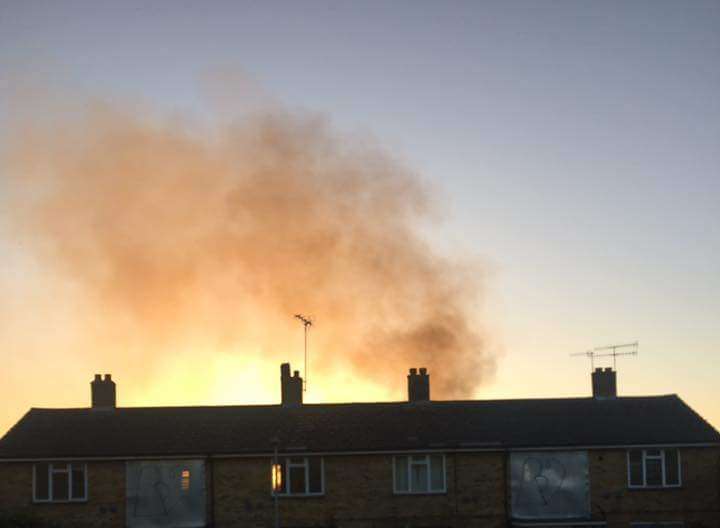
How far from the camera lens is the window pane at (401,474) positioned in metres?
42.6

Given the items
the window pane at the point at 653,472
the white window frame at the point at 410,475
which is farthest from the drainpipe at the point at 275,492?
the window pane at the point at 653,472

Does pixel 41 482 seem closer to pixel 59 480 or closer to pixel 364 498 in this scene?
pixel 59 480

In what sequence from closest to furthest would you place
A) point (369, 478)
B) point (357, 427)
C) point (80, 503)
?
point (80, 503) < point (369, 478) < point (357, 427)

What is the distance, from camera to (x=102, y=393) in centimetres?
4594

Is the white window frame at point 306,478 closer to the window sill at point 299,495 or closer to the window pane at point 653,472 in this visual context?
the window sill at point 299,495

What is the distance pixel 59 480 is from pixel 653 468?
20.9 meters

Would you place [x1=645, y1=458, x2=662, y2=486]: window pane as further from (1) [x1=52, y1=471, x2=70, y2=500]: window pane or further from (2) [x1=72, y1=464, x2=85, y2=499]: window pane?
(1) [x1=52, y1=471, x2=70, y2=500]: window pane

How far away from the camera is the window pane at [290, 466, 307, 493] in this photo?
42.4 m

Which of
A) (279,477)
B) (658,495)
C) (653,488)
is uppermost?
(279,477)

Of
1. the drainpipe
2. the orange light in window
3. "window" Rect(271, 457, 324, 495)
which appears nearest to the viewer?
the drainpipe

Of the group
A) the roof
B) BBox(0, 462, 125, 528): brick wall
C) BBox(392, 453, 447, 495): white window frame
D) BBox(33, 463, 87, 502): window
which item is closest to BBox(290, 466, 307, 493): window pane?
the roof

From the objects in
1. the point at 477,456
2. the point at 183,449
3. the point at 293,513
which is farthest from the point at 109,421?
the point at 477,456

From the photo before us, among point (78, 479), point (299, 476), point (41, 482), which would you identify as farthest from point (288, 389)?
point (41, 482)

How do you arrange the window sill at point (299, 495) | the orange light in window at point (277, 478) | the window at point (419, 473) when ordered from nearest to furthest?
the orange light in window at point (277, 478), the window sill at point (299, 495), the window at point (419, 473)
